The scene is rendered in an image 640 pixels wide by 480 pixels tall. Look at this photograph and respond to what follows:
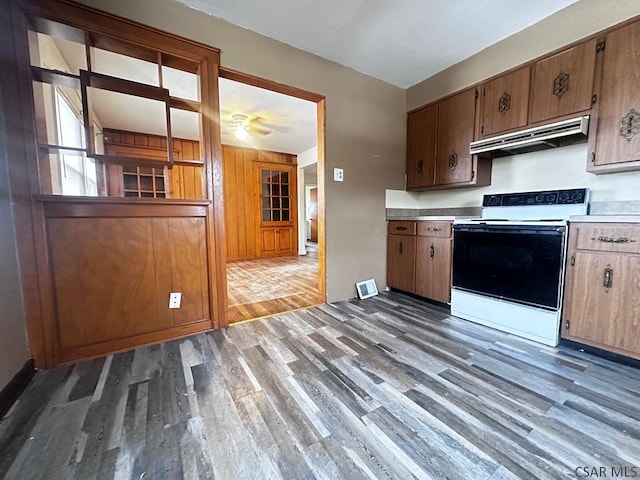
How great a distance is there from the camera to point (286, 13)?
6.52ft

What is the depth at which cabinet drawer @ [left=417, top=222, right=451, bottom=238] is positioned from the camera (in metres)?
2.53

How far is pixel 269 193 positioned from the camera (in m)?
6.23

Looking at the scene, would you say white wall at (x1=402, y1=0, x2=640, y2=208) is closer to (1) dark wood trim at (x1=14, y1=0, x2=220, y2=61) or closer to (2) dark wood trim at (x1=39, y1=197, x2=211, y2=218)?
(1) dark wood trim at (x1=14, y1=0, x2=220, y2=61)

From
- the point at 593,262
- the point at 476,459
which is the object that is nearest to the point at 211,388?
the point at 476,459

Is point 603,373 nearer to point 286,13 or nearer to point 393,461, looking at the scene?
point 393,461

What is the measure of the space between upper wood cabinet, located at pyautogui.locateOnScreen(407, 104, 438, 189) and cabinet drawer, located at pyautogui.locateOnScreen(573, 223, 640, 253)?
1.45 m

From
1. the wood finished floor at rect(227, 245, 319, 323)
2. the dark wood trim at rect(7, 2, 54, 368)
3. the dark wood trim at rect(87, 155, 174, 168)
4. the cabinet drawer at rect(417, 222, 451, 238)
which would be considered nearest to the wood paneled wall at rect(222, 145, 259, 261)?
the wood finished floor at rect(227, 245, 319, 323)

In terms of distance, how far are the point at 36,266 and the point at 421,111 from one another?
3.68 metres

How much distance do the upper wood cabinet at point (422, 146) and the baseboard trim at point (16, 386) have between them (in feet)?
11.7

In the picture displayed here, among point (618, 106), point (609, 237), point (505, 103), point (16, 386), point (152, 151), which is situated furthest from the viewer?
point (152, 151)

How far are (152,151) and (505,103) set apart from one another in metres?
5.50

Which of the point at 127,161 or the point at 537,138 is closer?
the point at 127,161

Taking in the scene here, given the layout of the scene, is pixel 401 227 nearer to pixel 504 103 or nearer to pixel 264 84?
pixel 504 103

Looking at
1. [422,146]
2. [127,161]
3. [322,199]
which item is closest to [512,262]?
[422,146]
